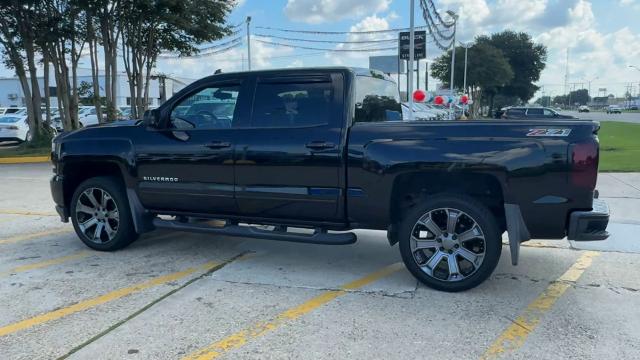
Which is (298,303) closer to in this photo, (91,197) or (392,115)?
(392,115)

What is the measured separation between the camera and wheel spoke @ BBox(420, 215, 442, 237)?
4.46 m

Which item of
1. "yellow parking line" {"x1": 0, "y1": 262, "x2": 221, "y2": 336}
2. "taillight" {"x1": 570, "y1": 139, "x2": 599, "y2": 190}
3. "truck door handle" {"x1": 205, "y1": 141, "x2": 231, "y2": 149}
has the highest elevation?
"truck door handle" {"x1": 205, "y1": 141, "x2": 231, "y2": 149}

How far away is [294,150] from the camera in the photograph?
474 cm

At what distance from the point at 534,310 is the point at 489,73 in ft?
180

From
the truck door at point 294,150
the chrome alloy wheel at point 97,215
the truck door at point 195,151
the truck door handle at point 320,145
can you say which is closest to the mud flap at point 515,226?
the truck door at point 294,150

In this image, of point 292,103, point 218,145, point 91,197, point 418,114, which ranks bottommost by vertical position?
point 91,197

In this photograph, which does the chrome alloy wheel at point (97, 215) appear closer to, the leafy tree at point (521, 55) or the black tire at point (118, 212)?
the black tire at point (118, 212)

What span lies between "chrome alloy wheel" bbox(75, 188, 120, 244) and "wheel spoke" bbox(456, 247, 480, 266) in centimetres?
354

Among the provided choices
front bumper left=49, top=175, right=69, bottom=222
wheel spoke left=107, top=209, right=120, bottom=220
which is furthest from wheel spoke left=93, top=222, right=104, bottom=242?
front bumper left=49, top=175, right=69, bottom=222

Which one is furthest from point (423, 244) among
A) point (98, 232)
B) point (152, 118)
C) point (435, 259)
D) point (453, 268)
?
point (98, 232)

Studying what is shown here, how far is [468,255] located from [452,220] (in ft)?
1.06

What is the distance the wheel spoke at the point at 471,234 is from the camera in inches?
171

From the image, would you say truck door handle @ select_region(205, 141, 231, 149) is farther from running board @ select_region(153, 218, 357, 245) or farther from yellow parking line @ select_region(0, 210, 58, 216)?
yellow parking line @ select_region(0, 210, 58, 216)

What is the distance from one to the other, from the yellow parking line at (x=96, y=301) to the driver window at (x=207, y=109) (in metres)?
1.41
